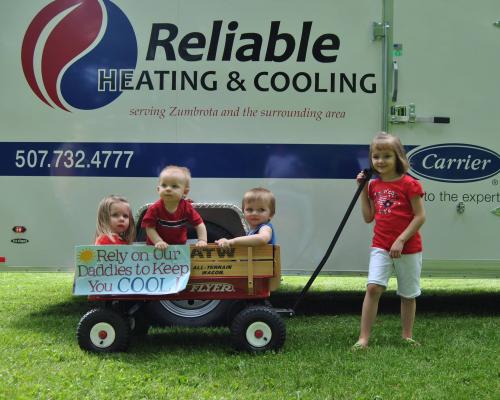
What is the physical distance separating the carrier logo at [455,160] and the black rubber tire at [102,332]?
2716 millimetres

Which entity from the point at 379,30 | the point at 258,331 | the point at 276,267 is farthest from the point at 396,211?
the point at 379,30

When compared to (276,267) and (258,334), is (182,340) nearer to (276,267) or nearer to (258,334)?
(258,334)

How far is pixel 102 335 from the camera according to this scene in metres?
4.06

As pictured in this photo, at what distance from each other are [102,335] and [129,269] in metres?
0.47

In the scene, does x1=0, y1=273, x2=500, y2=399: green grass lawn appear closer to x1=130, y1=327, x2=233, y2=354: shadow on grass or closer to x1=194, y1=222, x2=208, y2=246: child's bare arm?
x1=130, y1=327, x2=233, y2=354: shadow on grass

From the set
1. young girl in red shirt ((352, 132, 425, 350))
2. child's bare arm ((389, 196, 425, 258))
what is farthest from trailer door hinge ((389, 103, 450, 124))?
child's bare arm ((389, 196, 425, 258))

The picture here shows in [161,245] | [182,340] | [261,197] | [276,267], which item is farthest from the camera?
[182,340]

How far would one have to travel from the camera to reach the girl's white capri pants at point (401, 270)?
4.26 metres

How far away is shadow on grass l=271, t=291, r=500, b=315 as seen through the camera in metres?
5.86

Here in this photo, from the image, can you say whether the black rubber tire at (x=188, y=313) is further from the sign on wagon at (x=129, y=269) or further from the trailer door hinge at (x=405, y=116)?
the trailer door hinge at (x=405, y=116)

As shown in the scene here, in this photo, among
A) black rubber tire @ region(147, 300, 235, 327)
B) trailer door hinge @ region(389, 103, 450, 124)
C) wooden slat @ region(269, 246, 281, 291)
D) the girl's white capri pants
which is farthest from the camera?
trailer door hinge @ region(389, 103, 450, 124)

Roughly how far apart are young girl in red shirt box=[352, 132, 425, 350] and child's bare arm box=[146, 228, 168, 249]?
4.74 ft

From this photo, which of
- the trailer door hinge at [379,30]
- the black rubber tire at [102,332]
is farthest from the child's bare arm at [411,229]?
the black rubber tire at [102,332]

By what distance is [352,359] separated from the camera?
3871 millimetres
